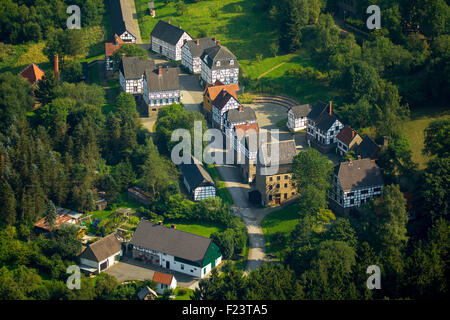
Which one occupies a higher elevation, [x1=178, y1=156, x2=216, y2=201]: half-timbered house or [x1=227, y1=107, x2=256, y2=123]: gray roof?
[x1=227, y1=107, x2=256, y2=123]: gray roof

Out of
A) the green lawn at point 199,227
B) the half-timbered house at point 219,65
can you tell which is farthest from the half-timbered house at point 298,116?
the green lawn at point 199,227

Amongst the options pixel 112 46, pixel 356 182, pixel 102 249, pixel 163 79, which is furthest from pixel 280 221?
pixel 112 46

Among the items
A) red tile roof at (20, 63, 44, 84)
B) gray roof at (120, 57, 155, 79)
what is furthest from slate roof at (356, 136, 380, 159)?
red tile roof at (20, 63, 44, 84)

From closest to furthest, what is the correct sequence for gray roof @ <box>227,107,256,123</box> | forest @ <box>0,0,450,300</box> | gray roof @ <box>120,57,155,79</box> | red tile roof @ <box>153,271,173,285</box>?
1. forest @ <box>0,0,450,300</box>
2. red tile roof @ <box>153,271,173,285</box>
3. gray roof @ <box>227,107,256,123</box>
4. gray roof @ <box>120,57,155,79</box>

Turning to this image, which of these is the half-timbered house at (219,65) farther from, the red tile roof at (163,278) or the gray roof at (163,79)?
the red tile roof at (163,278)

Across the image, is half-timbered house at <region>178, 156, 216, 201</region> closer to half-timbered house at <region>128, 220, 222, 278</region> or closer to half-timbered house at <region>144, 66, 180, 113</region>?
half-timbered house at <region>128, 220, 222, 278</region>

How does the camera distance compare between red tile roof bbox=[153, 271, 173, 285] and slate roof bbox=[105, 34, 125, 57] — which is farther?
slate roof bbox=[105, 34, 125, 57]

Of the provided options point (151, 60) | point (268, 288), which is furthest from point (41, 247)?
point (151, 60)
